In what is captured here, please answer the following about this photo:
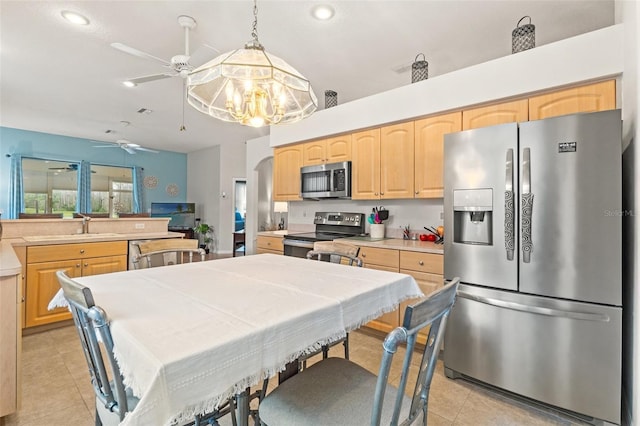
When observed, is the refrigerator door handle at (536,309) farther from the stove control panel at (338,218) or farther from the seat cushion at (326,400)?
the stove control panel at (338,218)

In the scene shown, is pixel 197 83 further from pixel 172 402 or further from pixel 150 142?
pixel 150 142

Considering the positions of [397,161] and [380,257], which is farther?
[397,161]

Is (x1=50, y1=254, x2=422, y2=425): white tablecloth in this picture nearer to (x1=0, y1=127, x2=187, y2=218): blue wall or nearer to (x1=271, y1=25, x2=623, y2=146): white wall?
(x1=271, y1=25, x2=623, y2=146): white wall

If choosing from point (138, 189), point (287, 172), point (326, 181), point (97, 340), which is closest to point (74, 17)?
point (287, 172)

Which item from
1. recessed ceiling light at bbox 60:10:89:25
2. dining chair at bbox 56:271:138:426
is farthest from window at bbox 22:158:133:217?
dining chair at bbox 56:271:138:426

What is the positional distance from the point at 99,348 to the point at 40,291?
2.70 meters

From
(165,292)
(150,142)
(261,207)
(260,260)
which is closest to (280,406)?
(165,292)

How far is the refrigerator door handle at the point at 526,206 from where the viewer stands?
1.93 meters

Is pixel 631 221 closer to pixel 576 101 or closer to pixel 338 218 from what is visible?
pixel 576 101

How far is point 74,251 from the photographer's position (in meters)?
3.13

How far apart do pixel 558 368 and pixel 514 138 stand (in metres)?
1.39

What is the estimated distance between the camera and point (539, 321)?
6.21 feet

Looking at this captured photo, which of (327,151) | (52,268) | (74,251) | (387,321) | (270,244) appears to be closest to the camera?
(387,321)

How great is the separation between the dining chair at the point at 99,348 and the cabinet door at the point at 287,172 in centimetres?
317
